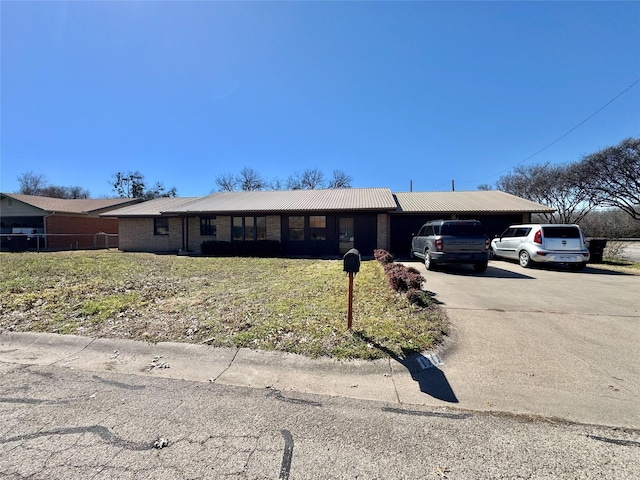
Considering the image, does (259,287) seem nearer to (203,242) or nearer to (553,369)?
(553,369)

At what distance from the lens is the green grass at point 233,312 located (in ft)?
13.4

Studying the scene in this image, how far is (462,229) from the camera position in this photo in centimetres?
1002

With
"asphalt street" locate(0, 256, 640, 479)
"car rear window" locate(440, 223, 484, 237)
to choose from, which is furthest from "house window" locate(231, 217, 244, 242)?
"asphalt street" locate(0, 256, 640, 479)

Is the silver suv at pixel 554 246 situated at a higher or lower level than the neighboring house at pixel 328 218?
lower

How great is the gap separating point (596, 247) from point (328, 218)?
11.9 meters

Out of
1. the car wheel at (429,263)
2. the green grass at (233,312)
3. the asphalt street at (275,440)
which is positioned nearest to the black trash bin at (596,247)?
the car wheel at (429,263)

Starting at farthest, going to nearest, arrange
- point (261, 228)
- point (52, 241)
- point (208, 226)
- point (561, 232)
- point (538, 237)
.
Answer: point (52, 241)
point (208, 226)
point (261, 228)
point (538, 237)
point (561, 232)

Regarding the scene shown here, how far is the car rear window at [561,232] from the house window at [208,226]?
16.3 m

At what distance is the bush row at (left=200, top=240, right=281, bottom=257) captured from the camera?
15805mm

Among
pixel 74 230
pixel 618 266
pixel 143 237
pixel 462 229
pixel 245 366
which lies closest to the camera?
pixel 245 366

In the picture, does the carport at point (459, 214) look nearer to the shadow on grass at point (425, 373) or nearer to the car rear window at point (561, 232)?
the car rear window at point (561, 232)

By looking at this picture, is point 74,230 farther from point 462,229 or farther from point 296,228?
point 462,229

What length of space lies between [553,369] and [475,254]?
6.84m

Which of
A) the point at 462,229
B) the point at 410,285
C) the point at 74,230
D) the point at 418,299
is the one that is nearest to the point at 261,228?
the point at 462,229
